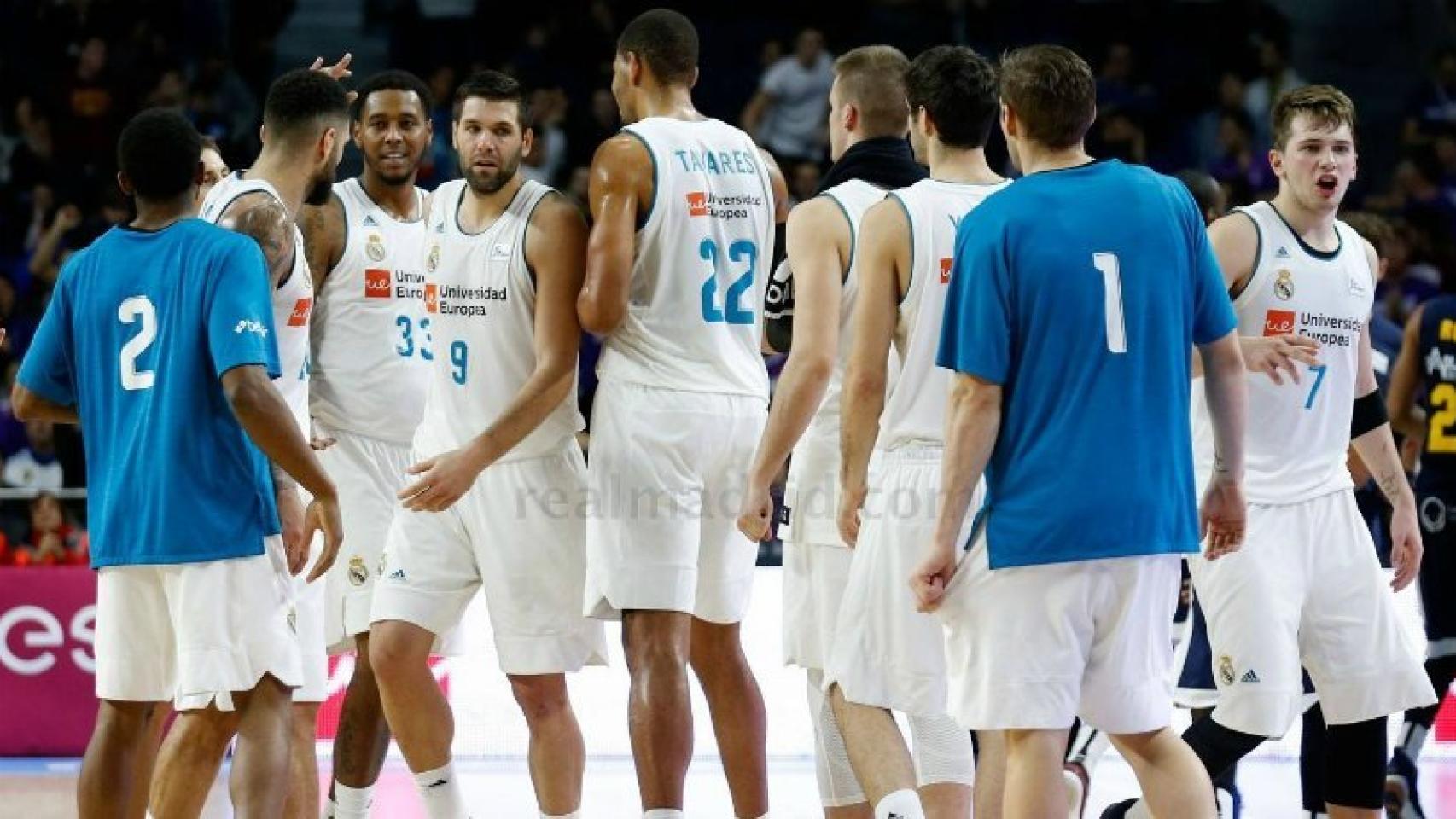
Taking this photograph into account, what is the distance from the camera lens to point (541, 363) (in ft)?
21.6

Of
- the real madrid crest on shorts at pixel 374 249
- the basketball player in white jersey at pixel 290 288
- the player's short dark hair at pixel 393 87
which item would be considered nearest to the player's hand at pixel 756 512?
the basketball player in white jersey at pixel 290 288

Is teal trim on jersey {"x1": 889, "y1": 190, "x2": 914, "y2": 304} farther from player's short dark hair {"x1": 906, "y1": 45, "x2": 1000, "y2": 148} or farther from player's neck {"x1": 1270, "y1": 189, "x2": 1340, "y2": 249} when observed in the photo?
player's neck {"x1": 1270, "y1": 189, "x2": 1340, "y2": 249}

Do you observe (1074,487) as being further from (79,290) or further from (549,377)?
(79,290)

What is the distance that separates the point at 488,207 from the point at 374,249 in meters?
1.03

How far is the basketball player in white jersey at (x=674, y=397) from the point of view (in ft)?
21.4

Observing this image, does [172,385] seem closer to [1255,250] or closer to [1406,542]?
[1255,250]

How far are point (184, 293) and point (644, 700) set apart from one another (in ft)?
6.33

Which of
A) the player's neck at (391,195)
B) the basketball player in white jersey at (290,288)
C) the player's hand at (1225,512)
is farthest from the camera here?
the player's neck at (391,195)

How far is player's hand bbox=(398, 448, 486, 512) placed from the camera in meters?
6.42

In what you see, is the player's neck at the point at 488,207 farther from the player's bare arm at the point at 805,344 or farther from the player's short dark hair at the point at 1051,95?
the player's short dark hair at the point at 1051,95

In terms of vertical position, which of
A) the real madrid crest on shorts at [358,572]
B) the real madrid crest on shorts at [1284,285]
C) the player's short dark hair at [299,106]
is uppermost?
the player's short dark hair at [299,106]

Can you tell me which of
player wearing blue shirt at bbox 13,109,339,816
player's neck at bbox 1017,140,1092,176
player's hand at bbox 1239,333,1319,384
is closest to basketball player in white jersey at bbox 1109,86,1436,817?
player's hand at bbox 1239,333,1319,384

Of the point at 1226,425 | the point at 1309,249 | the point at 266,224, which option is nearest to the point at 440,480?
the point at 266,224

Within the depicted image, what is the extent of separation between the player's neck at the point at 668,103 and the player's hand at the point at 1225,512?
224 centimetres
